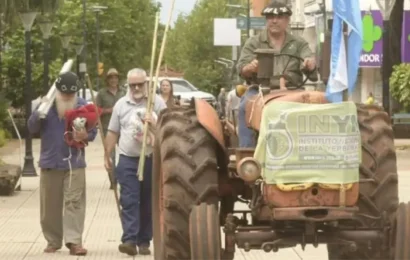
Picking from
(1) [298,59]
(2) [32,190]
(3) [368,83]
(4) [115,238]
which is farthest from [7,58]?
(1) [298,59]

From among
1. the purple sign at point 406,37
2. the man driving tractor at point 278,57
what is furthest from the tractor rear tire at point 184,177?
the purple sign at point 406,37

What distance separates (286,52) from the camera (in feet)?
34.8

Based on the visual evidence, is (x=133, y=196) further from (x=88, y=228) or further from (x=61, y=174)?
(x=88, y=228)

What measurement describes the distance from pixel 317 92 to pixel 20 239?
6329 millimetres

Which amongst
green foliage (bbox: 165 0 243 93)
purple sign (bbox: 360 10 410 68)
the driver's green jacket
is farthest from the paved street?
green foliage (bbox: 165 0 243 93)

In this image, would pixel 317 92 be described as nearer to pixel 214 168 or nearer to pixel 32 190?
pixel 214 168

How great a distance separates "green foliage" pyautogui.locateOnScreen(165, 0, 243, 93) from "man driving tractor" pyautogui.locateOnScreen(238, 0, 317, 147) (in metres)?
86.9

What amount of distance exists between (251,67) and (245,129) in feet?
1.87

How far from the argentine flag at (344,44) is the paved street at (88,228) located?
153 inches

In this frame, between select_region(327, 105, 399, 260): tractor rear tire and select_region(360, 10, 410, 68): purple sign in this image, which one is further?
select_region(360, 10, 410, 68): purple sign

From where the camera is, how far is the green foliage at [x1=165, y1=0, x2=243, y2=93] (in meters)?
102

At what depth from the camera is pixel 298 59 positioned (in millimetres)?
10461

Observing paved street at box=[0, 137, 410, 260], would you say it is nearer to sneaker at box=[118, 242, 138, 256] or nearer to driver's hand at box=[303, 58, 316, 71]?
sneaker at box=[118, 242, 138, 256]

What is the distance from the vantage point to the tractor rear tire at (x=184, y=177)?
966 centimetres
